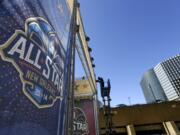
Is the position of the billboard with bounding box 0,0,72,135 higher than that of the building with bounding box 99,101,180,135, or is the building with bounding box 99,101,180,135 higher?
the building with bounding box 99,101,180,135

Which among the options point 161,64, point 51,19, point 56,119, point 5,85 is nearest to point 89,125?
point 56,119

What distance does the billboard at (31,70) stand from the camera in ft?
3.95

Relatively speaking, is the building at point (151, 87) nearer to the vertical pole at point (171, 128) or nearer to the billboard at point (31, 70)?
the vertical pole at point (171, 128)

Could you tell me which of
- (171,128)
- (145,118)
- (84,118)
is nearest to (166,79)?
(145,118)

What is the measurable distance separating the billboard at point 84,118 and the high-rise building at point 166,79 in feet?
198

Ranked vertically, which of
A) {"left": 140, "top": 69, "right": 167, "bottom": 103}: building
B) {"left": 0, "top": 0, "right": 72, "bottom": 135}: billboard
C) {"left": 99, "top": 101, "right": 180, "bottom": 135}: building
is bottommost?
{"left": 0, "top": 0, "right": 72, "bottom": 135}: billboard

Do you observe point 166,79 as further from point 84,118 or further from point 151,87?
point 84,118

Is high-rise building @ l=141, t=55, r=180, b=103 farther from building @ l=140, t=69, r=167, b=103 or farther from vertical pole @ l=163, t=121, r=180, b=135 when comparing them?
vertical pole @ l=163, t=121, r=180, b=135

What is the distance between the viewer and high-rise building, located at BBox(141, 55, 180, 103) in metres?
66.1

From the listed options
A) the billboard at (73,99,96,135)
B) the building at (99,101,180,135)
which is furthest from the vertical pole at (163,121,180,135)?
the billboard at (73,99,96,135)

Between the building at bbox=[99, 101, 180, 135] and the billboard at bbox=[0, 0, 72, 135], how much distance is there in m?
9.18

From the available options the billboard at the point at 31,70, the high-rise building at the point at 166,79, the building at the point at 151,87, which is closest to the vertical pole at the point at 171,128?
the billboard at the point at 31,70

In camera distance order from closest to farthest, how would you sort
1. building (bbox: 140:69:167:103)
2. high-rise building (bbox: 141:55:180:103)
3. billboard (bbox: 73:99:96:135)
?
billboard (bbox: 73:99:96:135) → high-rise building (bbox: 141:55:180:103) → building (bbox: 140:69:167:103)

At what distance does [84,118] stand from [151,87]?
251 feet
